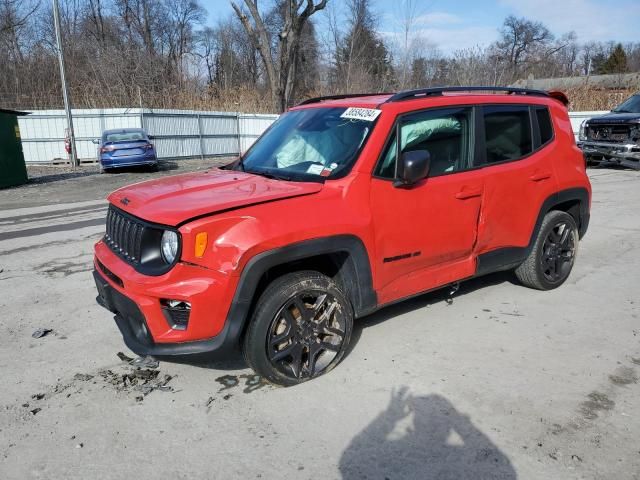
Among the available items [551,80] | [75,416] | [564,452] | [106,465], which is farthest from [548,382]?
[551,80]

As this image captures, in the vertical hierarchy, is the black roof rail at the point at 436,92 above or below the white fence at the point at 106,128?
above

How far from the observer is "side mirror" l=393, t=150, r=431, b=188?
3352 mm

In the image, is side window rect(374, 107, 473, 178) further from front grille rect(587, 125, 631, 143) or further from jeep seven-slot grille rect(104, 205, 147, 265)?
front grille rect(587, 125, 631, 143)

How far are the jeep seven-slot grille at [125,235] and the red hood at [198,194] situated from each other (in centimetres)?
7

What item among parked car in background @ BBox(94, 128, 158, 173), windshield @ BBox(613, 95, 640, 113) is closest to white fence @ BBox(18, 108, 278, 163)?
parked car in background @ BBox(94, 128, 158, 173)

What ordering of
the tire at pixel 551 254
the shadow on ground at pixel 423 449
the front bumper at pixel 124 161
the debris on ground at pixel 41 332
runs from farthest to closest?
the front bumper at pixel 124 161, the tire at pixel 551 254, the debris on ground at pixel 41 332, the shadow on ground at pixel 423 449

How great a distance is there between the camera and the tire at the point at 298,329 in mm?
3037

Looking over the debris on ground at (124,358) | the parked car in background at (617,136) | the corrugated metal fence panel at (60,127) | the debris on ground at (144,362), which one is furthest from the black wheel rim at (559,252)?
the corrugated metal fence panel at (60,127)

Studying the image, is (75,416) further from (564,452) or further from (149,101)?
(149,101)

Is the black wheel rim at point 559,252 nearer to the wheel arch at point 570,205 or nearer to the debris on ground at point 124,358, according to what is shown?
the wheel arch at point 570,205

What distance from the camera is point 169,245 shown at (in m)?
2.93

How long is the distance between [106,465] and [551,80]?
182 feet

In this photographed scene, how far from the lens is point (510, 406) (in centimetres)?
303

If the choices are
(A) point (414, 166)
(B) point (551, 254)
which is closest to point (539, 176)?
(B) point (551, 254)
